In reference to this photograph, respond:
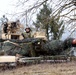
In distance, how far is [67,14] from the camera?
10594 millimetres

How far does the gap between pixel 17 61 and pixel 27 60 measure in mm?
518

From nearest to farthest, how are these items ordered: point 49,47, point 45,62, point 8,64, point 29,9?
1. point 29,9
2. point 8,64
3. point 45,62
4. point 49,47

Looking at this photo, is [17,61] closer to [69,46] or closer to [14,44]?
[14,44]

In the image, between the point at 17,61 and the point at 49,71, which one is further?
the point at 17,61

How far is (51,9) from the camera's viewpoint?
10.7 metres

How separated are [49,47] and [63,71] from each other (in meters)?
3.50

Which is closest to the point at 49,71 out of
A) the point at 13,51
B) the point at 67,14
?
the point at 67,14

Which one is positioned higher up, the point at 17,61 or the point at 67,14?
the point at 67,14

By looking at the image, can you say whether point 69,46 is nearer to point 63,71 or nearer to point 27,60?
point 27,60

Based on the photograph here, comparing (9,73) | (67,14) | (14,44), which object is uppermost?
(67,14)

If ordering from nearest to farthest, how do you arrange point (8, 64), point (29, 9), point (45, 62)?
1. point (29, 9)
2. point (8, 64)
3. point (45, 62)

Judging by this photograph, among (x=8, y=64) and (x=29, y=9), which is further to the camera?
(x=8, y=64)

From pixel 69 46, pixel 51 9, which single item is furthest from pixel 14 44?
pixel 51 9

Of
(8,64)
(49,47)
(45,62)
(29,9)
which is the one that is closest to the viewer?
(29,9)
